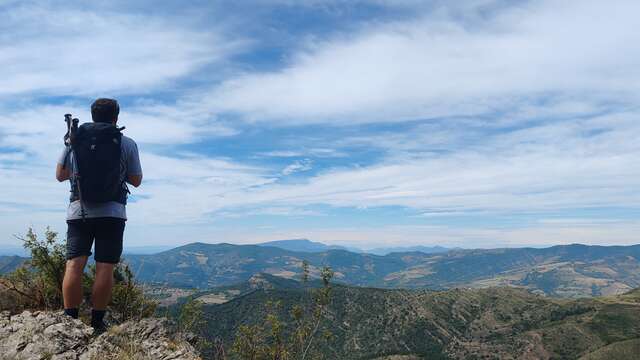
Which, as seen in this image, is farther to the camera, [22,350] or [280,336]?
[280,336]

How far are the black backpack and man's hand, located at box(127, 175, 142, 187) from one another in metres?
0.38

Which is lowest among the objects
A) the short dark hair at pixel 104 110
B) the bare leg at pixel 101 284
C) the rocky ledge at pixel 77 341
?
the rocky ledge at pixel 77 341

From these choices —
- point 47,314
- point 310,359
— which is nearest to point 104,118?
point 47,314

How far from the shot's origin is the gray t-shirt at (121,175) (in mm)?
7543

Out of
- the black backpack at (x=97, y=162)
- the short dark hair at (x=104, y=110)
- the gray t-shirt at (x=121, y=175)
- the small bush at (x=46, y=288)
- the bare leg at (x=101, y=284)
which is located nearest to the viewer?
the black backpack at (x=97, y=162)

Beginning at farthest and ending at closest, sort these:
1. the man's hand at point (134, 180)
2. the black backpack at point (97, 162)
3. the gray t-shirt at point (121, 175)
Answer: the man's hand at point (134, 180), the gray t-shirt at point (121, 175), the black backpack at point (97, 162)

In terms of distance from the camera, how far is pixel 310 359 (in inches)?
411

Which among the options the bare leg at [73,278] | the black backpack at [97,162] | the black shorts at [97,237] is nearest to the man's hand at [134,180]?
the black backpack at [97,162]

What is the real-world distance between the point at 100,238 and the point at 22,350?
6.78ft

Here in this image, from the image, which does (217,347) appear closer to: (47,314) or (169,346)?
(169,346)

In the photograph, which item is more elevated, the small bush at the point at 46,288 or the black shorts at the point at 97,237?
the black shorts at the point at 97,237

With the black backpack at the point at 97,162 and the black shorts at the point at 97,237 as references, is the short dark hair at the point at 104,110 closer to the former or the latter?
the black backpack at the point at 97,162

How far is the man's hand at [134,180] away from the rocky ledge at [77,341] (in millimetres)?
2668

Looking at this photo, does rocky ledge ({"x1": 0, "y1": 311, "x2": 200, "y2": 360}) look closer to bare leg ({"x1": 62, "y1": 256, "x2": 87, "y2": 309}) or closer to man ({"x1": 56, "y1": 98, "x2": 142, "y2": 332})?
bare leg ({"x1": 62, "y1": 256, "x2": 87, "y2": 309})
